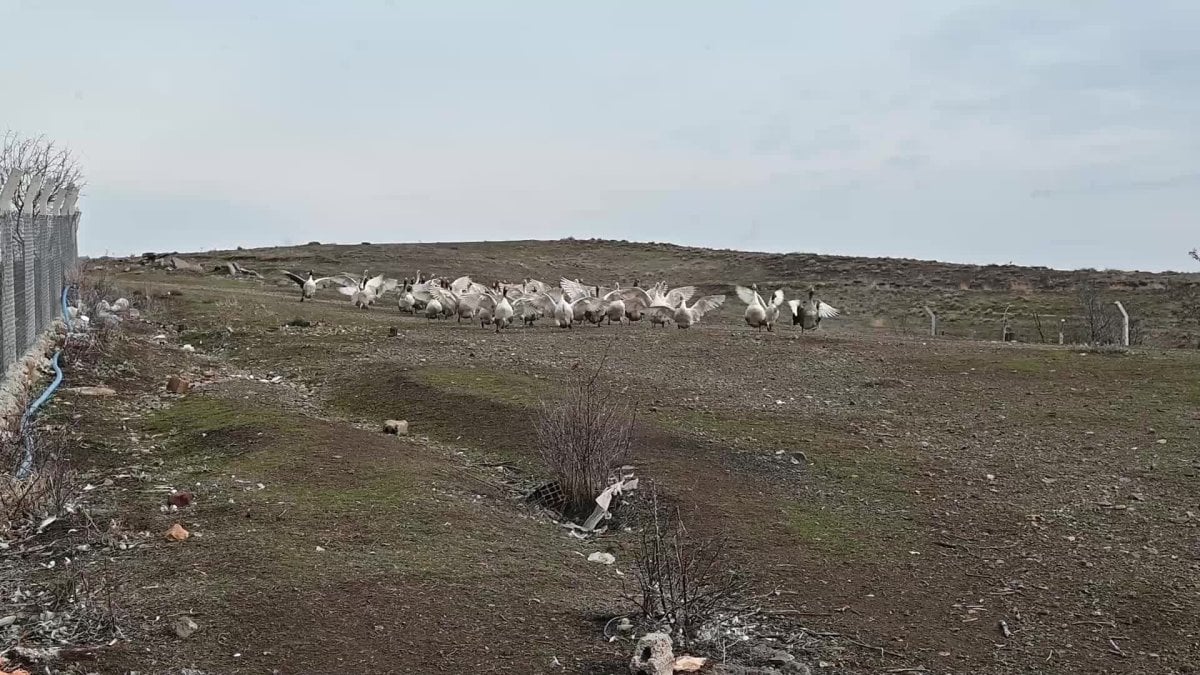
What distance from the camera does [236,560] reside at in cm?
579

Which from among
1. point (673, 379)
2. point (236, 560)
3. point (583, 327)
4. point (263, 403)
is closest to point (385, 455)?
point (236, 560)

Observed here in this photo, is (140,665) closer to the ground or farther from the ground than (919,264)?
closer to the ground

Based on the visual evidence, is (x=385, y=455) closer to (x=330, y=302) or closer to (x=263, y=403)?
(x=263, y=403)

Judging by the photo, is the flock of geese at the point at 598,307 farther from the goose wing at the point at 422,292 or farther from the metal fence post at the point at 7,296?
the metal fence post at the point at 7,296

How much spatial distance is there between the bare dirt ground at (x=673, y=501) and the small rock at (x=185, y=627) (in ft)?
0.09

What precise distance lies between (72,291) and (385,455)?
1196 centimetres

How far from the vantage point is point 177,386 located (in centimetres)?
1166

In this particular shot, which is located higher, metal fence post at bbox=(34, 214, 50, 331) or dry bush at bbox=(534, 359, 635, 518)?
metal fence post at bbox=(34, 214, 50, 331)

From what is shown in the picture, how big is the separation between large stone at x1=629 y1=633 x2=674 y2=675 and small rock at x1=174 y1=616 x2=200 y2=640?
2073 mm

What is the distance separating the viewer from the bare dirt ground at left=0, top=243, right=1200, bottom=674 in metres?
5.08

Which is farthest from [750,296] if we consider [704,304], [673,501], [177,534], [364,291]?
[177,534]

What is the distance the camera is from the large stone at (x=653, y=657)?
4.59 metres

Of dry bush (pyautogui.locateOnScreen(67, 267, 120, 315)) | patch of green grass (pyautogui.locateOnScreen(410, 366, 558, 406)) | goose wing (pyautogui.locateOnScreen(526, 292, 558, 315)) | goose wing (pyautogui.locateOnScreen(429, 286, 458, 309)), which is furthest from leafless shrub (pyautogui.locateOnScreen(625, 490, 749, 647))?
goose wing (pyautogui.locateOnScreen(429, 286, 458, 309))

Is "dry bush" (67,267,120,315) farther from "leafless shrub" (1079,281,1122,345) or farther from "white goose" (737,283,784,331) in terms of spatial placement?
"leafless shrub" (1079,281,1122,345)
